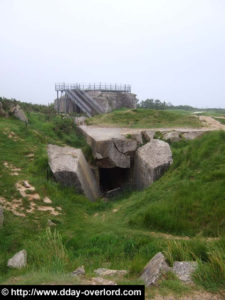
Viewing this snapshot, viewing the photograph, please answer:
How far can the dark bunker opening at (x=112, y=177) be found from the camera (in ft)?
43.6

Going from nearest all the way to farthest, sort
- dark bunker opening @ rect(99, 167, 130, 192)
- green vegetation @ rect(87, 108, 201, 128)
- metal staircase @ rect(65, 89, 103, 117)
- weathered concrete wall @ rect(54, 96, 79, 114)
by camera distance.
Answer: dark bunker opening @ rect(99, 167, 130, 192) → green vegetation @ rect(87, 108, 201, 128) → metal staircase @ rect(65, 89, 103, 117) → weathered concrete wall @ rect(54, 96, 79, 114)

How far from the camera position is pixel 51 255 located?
5840 mm

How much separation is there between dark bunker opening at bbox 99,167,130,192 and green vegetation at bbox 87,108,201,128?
397cm

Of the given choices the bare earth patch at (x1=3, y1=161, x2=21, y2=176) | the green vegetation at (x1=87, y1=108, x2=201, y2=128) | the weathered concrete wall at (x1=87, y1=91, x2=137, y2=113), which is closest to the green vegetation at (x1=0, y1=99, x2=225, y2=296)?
the bare earth patch at (x1=3, y1=161, x2=21, y2=176)

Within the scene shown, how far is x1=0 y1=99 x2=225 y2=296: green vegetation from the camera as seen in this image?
4.94 meters

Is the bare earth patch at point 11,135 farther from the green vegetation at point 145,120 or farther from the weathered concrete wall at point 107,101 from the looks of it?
the weathered concrete wall at point 107,101

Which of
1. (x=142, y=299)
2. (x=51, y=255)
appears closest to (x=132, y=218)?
(x=51, y=255)

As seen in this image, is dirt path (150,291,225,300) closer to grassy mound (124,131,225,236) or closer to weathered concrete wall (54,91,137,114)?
grassy mound (124,131,225,236)

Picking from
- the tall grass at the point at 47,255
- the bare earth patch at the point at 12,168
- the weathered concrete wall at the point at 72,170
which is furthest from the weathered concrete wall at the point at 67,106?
the tall grass at the point at 47,255

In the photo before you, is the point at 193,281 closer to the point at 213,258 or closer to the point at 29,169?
the point at 213,258

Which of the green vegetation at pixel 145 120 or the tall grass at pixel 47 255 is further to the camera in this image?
the green vegetation at pixel 145 120

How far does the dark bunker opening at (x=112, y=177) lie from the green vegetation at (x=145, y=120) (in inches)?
156

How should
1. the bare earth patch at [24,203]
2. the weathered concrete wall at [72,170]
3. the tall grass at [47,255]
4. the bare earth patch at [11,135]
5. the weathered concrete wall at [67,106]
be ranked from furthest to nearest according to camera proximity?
1. the weathered concrete wall at [67,106]
2. the bare earth patch at [11,135]
3. the weathered concrete wall at [72,170]
4. the bare earth patch at [24,203]
5. the tall grass at [47,255]

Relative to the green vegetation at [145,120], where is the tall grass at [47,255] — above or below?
below
